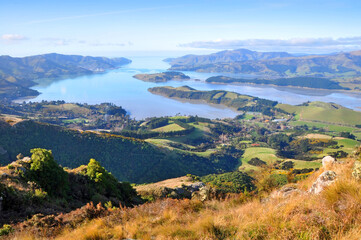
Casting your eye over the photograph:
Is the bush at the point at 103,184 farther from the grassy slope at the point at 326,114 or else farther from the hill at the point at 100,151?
the grassy slope at the point at 326,114

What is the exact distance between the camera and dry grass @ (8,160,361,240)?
5208 millimetres

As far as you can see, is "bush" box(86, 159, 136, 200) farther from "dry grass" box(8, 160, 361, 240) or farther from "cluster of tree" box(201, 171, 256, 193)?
"cluster of tree" box(201, 171, 256, 193)

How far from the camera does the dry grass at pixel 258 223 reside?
5208 millimetres

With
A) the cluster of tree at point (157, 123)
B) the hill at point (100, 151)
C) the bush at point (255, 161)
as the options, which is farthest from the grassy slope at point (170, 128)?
the hill at point (100, 151)

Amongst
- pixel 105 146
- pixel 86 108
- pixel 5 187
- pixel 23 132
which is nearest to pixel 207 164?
pixel 105 146

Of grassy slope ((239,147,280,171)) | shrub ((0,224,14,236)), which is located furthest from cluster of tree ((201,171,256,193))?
grassy slope ((239,147,280,171))

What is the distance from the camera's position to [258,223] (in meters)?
5.59

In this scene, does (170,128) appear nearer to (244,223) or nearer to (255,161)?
(255,161)

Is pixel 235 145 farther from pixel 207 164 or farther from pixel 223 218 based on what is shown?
pixel 223 218

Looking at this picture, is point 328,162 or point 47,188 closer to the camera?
point 328,162

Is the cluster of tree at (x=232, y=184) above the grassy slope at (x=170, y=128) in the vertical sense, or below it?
above

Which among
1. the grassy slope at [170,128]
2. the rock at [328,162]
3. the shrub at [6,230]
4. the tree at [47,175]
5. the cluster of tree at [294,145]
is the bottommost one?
the cluster of tree at [294,145]

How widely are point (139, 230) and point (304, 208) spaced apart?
15.1ft

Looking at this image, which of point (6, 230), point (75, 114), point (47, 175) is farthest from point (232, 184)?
point (75, 114)
